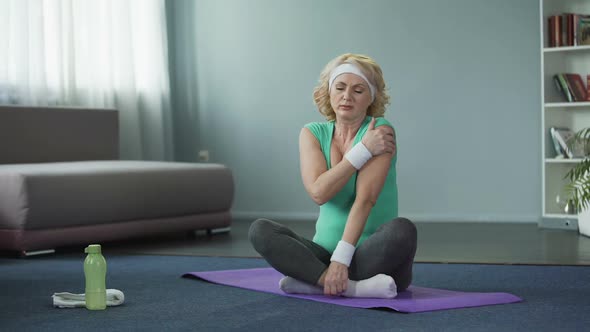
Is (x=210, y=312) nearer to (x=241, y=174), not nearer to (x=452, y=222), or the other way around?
(x=452, y=222)

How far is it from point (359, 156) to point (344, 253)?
0.28m

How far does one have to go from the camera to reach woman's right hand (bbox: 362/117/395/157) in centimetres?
244

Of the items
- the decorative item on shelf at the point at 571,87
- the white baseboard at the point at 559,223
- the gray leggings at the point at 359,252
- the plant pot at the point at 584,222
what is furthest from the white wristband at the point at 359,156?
the decorative item on shelf at the point at 571,87

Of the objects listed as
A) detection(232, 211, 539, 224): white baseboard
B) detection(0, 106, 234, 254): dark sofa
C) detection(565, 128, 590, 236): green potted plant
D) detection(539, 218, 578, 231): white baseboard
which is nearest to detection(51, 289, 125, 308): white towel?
detection(0, 106, 234, 254): dark sofa

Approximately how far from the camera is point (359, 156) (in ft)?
8.00

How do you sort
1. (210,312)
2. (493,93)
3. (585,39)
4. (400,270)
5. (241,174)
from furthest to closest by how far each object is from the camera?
(241,174)
(493,93)
(585,39)
(400,270)
(210,312)

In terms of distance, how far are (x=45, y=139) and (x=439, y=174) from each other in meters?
2.31

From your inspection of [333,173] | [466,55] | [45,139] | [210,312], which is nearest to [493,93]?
[466,55]

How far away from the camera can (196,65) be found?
6.08m

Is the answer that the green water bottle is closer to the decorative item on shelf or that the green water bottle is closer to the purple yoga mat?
the purple yoga mat

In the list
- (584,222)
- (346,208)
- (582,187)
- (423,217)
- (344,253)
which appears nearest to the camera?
(344,253)

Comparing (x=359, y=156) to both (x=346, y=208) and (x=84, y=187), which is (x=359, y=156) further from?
(x=84, y=187)

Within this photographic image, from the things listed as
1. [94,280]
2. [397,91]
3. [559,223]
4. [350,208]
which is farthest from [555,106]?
[94,280]

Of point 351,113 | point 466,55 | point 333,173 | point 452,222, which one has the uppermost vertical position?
point 466,55
